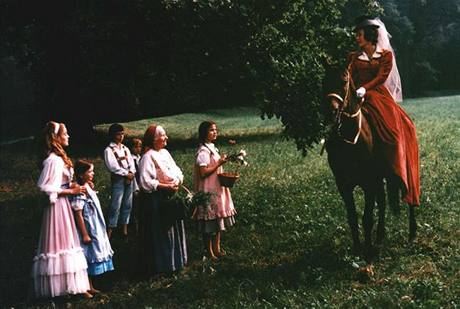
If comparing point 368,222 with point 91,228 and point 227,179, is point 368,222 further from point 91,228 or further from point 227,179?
point 91,228

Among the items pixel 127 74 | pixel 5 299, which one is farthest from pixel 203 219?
pixel 127 74

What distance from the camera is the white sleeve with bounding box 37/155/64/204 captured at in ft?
25.6

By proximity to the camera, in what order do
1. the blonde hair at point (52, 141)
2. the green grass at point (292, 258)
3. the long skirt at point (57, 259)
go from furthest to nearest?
the blonde hair at point (52, 141) → the long skirt at point (57, 259) → the green grass at point (292, 258)

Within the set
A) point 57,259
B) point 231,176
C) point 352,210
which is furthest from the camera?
point 231,176

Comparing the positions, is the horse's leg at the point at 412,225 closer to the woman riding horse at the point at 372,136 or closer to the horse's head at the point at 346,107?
the woman riding horse at the point at 372,136

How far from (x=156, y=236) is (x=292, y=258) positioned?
2152 mm

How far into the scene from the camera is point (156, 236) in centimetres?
857

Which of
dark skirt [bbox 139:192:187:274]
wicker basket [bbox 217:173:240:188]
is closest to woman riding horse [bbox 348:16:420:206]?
wicker basket [bbox 217:173:240:188]

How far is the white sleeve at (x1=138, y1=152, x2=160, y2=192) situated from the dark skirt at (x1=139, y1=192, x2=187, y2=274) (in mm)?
208

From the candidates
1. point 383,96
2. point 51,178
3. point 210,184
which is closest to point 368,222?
point 383,96

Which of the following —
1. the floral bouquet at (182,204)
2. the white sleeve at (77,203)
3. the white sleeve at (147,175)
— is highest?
the white sleeve at (147,175)

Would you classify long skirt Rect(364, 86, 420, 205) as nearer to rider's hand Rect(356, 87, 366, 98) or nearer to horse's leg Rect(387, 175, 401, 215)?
horse's leg Rect(387, 175, 401, 215)

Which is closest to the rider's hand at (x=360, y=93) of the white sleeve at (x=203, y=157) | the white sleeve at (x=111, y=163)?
the white sleeve at (x=203, y=157)

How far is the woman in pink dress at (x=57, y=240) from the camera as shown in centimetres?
778
